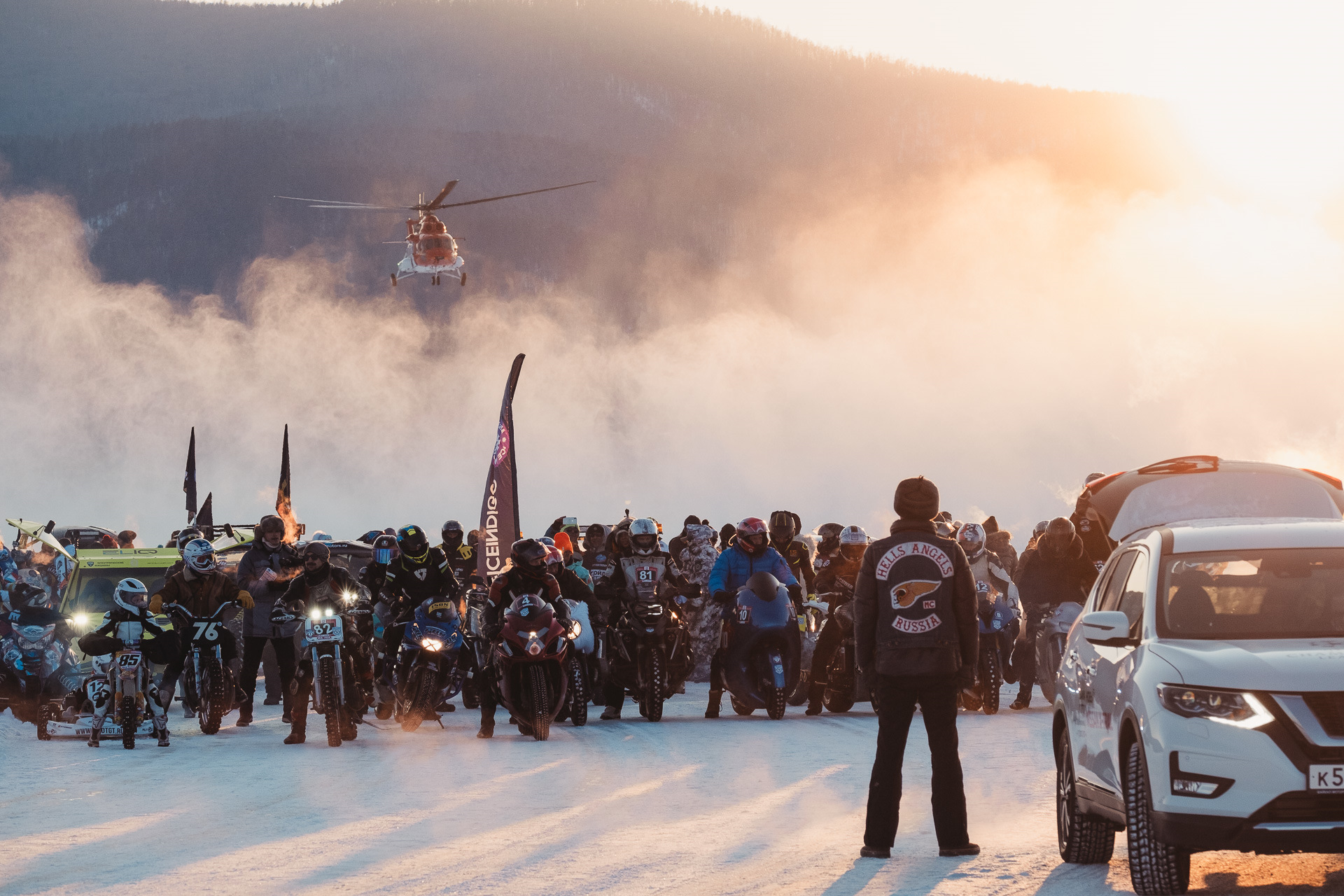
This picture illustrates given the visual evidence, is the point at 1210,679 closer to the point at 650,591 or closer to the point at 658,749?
the point at 658,749

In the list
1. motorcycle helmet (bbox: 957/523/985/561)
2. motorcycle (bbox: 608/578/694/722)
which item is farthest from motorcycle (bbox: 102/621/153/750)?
motorcycle helmet (bbox: 957/523/985/561)

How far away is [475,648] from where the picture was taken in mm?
16844

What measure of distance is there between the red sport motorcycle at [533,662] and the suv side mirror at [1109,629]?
304 inches

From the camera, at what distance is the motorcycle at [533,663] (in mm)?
14812

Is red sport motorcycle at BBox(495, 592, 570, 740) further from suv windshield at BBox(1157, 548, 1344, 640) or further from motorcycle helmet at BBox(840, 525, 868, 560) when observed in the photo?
suv windshield at BBox(1157, 548, 1344, 640)

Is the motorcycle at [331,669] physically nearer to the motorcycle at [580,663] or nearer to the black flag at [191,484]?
the motorcycle at [580,663]

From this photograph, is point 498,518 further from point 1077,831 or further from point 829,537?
point 1077,831

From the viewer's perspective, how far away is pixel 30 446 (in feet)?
403

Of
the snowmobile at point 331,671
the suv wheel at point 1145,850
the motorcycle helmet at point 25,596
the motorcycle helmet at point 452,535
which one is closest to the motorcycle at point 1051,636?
the snowmobile at point 331,671

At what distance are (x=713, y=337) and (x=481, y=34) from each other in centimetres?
6242

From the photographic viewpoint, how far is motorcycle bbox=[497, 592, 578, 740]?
48.6 feet

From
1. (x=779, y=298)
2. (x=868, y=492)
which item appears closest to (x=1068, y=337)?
(x=868, y=492)

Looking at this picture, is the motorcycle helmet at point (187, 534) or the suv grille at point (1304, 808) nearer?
the suv grille at point (1304, 808)

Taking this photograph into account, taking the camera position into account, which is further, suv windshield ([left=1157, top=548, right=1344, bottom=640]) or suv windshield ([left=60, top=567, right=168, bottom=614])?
suv windshield ([left=60, top=567, right=168, bottom=614])
